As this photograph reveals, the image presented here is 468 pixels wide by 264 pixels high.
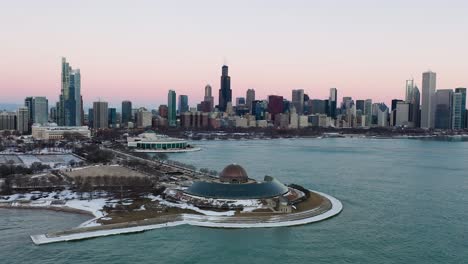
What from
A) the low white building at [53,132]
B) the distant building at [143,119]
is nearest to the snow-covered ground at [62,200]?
the low white building at [53,132]

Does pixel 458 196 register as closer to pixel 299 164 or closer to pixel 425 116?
pixel 299 164

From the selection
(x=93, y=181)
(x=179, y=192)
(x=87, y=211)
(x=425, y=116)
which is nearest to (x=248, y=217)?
(x=179, y=192)

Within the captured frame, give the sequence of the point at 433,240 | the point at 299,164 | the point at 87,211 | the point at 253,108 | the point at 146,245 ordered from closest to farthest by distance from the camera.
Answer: the point at 146,245 < the point at 433,240 < the point at 87,211 < the point at 299,164 < the point at 253,108

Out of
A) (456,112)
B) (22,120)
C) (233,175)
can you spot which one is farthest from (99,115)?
(456,112)

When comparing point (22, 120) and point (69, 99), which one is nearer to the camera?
point (22, 120)

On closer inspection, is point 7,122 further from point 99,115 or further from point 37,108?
point 99,115

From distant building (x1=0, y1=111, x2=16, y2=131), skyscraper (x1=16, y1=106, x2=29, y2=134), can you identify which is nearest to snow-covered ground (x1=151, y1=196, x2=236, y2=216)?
skyscraper (x1=16, y1=106, x2=29, y2=134)
